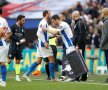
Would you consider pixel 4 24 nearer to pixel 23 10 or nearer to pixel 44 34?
pixel 44 34

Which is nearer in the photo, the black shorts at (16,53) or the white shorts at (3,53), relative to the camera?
the white shorts at (3,53)

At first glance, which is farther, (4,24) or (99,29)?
(99,29)

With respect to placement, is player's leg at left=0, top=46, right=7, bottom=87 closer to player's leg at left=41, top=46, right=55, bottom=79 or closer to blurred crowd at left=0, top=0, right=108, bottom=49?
player's leg at left=41, top=46, right=55, bottom=79

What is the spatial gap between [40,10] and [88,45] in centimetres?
418

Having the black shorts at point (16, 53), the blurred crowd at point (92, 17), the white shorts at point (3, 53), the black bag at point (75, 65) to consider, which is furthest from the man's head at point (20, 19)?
the blurred crowd at point (92, 17)

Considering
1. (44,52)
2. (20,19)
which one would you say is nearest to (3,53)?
(44,52)

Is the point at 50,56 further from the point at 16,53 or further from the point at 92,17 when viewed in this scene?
the point at 92,17

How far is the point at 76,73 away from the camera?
72.0ft

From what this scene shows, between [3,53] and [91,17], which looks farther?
[91,17]

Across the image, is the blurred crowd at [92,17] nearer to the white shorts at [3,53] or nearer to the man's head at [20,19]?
the man's head at [20,19]

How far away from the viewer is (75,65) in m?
22.0

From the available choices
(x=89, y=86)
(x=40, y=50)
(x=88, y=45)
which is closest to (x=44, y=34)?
(x=40, y=50)

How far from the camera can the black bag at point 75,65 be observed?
21906 mm

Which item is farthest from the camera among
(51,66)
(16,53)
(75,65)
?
(16,53)
